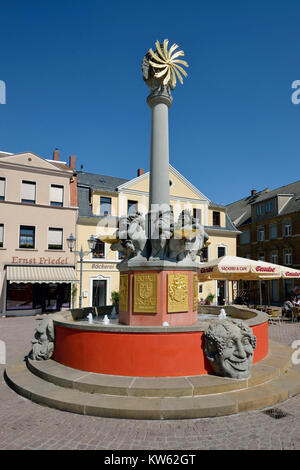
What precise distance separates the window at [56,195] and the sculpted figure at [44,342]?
18.0 m

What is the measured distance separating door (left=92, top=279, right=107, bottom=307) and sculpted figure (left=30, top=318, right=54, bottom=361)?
1776cm

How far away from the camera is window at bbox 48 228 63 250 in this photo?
77.9 feet

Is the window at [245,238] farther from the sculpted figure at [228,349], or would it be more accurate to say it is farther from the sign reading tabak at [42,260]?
the sculpted figure at [228,349]

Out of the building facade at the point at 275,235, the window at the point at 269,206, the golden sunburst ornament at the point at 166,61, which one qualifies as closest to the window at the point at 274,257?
the building facade at the point at 275,235

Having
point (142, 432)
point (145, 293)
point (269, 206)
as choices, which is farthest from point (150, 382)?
point (269, 206)

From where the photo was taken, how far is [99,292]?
25766 mm

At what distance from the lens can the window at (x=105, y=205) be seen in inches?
1038

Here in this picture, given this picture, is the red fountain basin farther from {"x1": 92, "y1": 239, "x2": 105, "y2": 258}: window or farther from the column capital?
{"x1": 92, "y1": 239, "x2": 105, "y2": 258}: window

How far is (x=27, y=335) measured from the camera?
1373 cm

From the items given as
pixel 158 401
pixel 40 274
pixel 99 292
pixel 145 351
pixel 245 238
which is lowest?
pixel 158 401

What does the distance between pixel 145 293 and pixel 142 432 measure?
11.8 ft

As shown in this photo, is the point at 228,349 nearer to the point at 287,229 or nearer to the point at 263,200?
the point at 287,229

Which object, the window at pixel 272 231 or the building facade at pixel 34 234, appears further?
the window at pixel 272 231

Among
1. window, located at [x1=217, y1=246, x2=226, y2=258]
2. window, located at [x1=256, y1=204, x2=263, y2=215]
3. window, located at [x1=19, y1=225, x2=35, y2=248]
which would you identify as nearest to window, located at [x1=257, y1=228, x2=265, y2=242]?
window, located at [x1=256, y1=204, x2=263, y2=215]
